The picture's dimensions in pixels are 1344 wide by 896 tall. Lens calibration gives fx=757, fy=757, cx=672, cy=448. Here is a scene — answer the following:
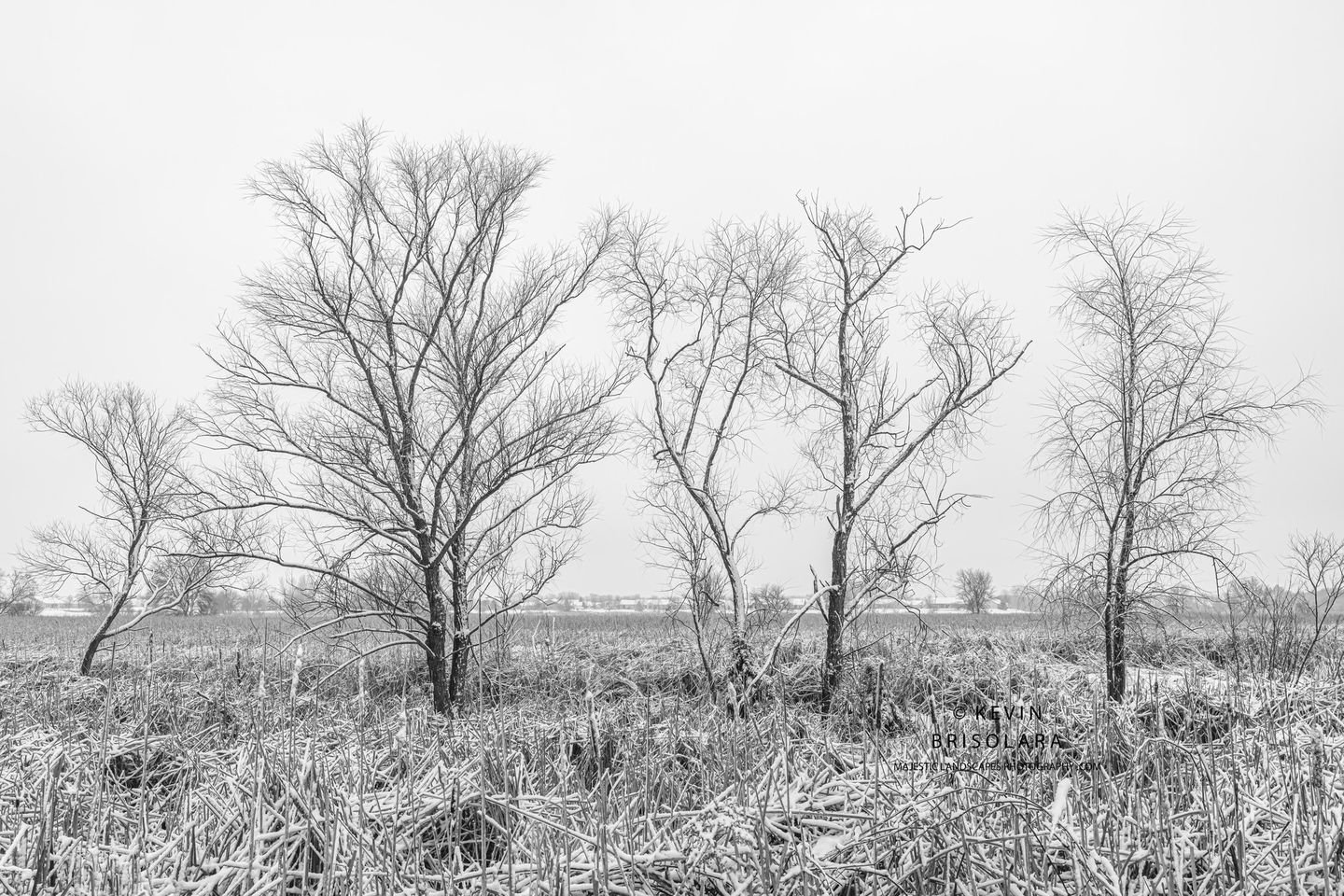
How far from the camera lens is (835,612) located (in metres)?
11.6

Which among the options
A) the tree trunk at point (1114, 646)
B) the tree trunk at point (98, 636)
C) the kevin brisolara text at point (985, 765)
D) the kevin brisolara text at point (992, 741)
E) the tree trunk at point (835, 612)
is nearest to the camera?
the kevin brisolara text at point (985, 765)

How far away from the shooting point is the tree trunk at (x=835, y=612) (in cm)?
1159

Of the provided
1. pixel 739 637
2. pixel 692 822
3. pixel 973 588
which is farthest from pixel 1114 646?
pixel 973 588

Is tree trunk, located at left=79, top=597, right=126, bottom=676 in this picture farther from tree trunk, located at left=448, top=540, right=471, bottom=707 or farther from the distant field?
the distant field

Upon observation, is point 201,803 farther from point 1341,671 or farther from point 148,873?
point 1341,671

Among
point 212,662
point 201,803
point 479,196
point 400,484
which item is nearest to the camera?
point 201,803

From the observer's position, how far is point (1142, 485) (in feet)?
35.2

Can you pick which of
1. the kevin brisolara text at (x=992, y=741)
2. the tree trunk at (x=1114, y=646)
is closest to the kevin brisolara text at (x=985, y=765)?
the kevin brisolara text at (x=992, y=741)

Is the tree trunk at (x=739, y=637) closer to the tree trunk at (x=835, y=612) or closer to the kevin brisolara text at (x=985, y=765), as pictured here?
the tree trunk at (x=835, y=612)

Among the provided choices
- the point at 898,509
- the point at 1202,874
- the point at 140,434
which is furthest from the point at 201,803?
the point at 140,434

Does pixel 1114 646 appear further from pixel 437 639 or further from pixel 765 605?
pixel 437 639

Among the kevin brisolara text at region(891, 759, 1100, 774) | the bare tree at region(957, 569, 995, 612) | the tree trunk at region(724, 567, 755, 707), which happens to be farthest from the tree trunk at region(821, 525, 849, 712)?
the bare tree at region(957, 569, 995, 612)

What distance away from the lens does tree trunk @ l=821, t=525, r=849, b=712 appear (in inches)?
456

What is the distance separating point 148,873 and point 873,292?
11.6 metres
